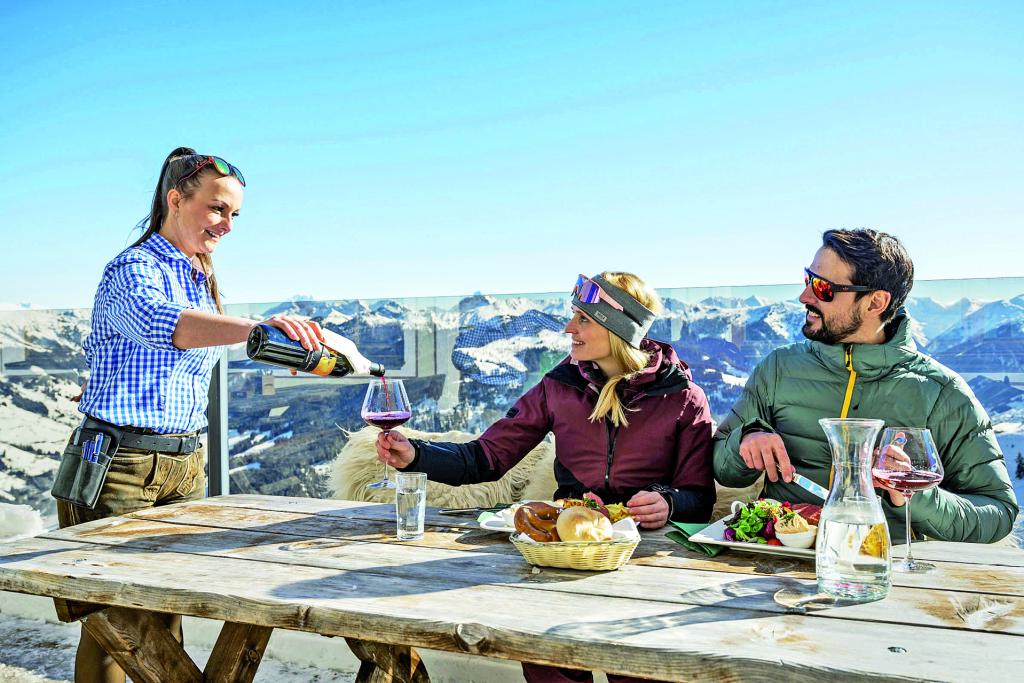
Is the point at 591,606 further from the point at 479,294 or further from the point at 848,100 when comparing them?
the point at 848,100

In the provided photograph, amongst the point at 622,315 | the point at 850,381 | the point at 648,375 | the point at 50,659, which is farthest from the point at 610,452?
the point at 50,659

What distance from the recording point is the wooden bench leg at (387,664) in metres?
1.52

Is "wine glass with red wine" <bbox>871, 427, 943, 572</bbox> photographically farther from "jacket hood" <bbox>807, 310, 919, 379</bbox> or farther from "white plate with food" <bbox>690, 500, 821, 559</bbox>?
"jacket hood" <bbox>807, 310, 919, 379</bbox>

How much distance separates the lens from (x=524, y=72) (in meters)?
6.68

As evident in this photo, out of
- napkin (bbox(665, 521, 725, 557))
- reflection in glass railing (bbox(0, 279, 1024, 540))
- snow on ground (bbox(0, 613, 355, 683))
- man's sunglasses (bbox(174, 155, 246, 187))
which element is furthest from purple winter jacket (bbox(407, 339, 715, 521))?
reflection in glass railing (bbox(0, 279, 1024, 540))

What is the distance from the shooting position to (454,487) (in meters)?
3.10

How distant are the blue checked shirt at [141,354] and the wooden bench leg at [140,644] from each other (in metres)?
0.57

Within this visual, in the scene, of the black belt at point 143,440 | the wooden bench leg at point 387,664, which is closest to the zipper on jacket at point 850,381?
the wooden bench leg at point 387,664

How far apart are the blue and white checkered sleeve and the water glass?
625 mm

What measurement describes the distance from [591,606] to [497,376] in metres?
2.57

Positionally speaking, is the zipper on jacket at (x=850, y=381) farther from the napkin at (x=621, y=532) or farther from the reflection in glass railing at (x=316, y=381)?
the reflection in glass railing at (x=316, y=381)

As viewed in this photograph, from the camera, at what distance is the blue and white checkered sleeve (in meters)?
1.85

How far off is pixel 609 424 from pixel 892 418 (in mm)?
730

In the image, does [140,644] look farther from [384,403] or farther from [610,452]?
[610,452]
